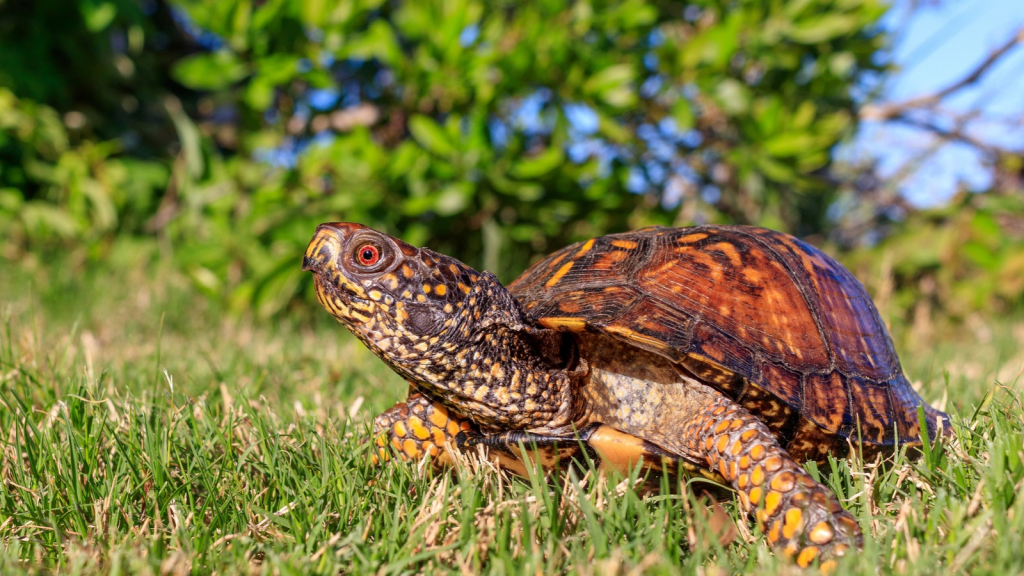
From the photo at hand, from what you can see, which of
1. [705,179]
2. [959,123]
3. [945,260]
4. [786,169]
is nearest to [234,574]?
[786,169]

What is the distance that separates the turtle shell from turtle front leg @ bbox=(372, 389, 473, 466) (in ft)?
1.06

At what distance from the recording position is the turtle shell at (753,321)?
1.49 m

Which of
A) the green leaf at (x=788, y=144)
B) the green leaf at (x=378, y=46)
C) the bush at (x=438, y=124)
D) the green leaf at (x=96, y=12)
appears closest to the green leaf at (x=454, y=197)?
the bush at (x=438, y=124)

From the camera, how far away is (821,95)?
13.3 ft

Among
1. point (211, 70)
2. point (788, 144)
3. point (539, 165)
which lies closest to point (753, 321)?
point (539, 165)

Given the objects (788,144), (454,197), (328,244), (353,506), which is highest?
(788,144)

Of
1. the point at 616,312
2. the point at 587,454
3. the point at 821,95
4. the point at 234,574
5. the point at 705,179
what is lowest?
the point at 234,574

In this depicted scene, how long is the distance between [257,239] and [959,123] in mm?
4958

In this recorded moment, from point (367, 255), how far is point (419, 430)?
44 cm

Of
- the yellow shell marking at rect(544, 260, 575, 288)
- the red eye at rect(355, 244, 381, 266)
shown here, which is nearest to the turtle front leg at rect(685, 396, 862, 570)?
the yellow shell marking at rect(544, 260, 575, 288)

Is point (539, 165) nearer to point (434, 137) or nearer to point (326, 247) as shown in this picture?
point (434, 137)

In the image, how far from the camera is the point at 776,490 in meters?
1.26

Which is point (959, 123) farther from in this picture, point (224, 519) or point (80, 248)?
point (80, 248)

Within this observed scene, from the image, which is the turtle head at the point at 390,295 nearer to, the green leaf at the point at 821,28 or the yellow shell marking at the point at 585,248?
the yellow shell marking at the point at 585,248
